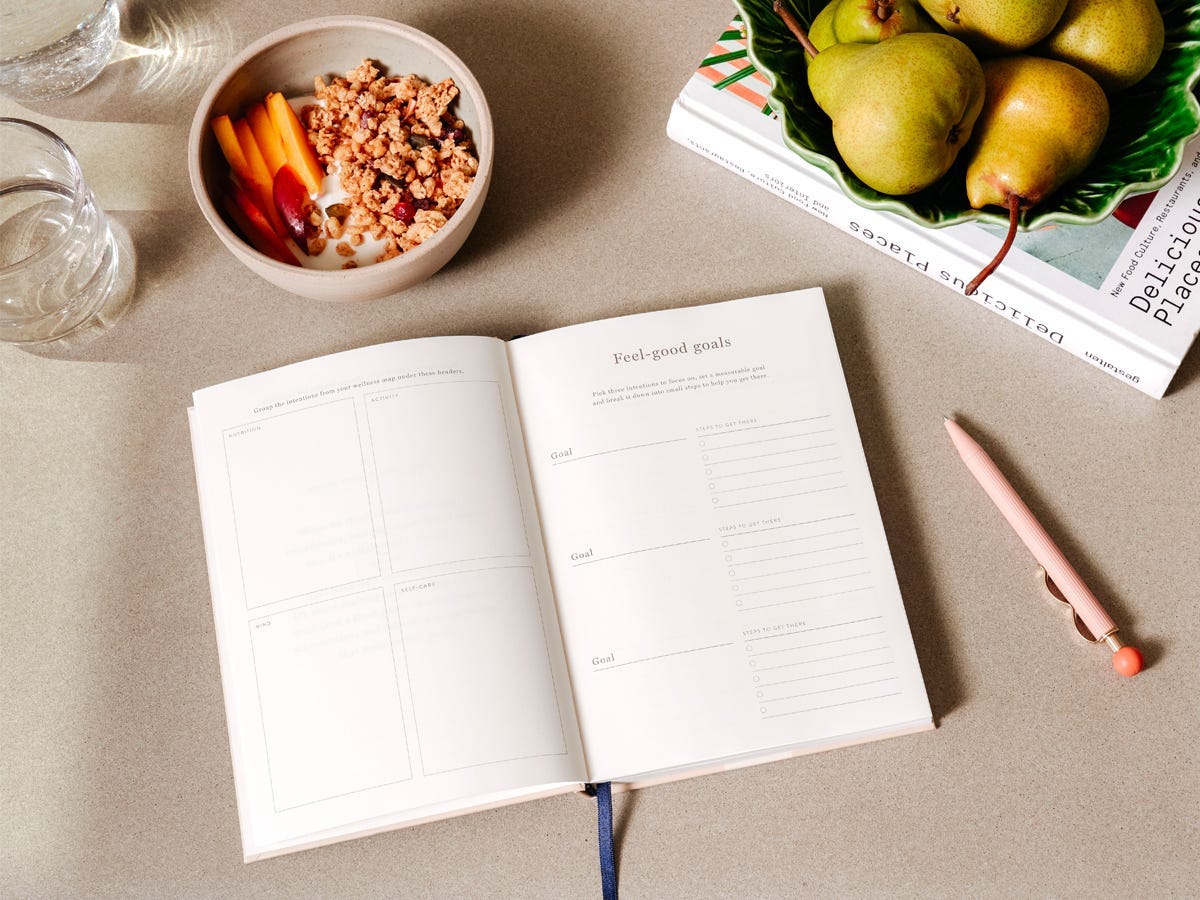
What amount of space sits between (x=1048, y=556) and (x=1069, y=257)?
24 centimetres

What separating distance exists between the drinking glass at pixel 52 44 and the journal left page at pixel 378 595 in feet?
1.14

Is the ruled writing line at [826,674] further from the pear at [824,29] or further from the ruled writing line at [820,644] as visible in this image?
the pear at [824,29]

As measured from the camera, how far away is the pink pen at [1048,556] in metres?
0.73

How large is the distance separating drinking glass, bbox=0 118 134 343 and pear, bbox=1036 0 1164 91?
74 cm

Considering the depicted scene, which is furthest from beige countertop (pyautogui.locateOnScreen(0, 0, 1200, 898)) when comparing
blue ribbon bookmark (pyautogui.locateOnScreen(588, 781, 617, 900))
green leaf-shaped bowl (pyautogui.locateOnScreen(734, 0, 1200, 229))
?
green leaf-shaped bowl (pyautogui.locateOnScreen(734, 0, 1200, 229))

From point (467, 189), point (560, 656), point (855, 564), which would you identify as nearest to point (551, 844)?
point (560, 656)

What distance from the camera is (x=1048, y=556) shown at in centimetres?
74

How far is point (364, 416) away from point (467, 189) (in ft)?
0.66

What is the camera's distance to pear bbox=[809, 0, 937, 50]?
659 millimetres

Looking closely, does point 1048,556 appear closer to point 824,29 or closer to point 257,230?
point 824,29

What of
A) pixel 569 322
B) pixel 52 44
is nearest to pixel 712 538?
pixel 569 322

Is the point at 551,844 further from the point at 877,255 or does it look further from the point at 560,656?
the point at 877,255

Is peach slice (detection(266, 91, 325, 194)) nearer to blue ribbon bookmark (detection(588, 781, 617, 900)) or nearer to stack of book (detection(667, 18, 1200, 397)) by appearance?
stack of book (detection(667, 18, 1200, 397))

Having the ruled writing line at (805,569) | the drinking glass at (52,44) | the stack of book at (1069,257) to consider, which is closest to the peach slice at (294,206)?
the drinking glass at (52,44)
